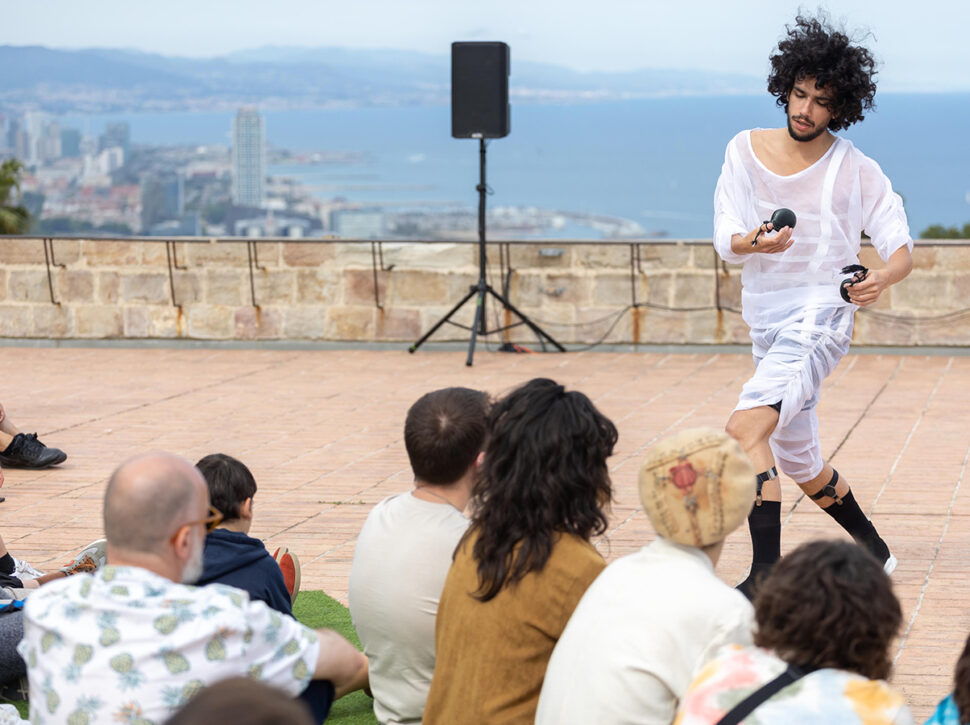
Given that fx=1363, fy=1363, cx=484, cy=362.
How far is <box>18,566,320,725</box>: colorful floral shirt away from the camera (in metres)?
2.16

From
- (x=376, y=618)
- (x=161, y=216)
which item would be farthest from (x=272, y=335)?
(x=161, y=216)

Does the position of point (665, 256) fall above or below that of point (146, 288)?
above

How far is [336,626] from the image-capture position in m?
3.98

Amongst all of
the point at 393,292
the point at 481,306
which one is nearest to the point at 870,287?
the point at 481,306

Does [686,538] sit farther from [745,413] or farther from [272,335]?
[272,335]

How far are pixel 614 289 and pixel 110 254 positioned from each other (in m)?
3.99

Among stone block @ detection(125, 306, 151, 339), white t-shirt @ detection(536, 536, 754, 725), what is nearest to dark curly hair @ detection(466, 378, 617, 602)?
white t-shirt @ detection(536, 536, 754, 725)

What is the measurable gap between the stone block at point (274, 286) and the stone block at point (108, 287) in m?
1.16

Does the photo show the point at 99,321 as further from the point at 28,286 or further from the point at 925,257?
the point at 925,257

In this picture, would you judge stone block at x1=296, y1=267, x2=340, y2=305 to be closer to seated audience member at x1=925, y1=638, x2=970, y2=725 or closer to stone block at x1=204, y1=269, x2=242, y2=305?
stone block at x1=204, y1=269, x2=242, y2=305

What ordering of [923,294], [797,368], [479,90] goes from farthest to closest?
[479,90]
[923,294]
[797,368]

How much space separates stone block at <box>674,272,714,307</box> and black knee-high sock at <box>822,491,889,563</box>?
5.62m

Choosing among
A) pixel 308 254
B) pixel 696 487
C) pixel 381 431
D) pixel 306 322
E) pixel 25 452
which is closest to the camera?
pixel 696 487

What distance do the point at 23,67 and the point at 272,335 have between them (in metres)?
125
